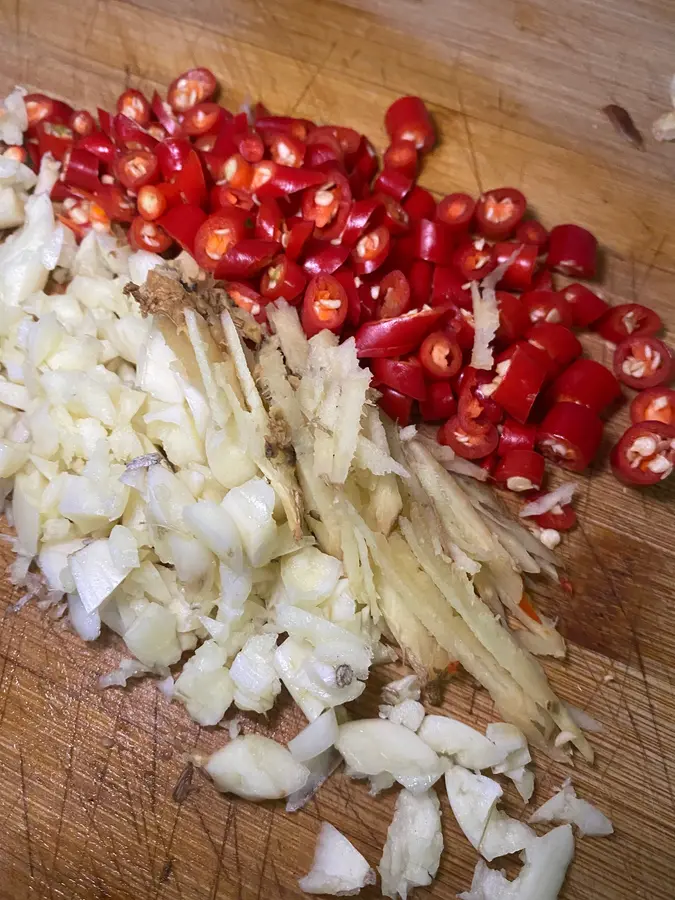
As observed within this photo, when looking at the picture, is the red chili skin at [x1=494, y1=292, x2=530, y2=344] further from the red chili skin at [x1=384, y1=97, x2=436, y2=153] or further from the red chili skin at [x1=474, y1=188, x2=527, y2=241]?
the red chili skin at [x1=384, y1=97, x2=436, y2=153]

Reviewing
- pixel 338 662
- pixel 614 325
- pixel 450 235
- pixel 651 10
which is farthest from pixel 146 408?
pixel 651 10

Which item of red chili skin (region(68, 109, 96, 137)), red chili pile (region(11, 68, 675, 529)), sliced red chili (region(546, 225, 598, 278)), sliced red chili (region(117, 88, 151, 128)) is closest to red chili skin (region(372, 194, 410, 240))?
red chili pile (region(11, 68, 675, 529))

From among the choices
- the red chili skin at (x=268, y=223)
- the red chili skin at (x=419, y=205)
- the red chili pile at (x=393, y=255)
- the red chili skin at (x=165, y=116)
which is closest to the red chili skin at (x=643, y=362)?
the red chili pile at (x=393, y=255)

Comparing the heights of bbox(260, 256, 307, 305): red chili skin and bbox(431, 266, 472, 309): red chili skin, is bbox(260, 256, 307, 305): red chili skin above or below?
below

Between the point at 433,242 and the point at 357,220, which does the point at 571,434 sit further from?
the point at 357,220

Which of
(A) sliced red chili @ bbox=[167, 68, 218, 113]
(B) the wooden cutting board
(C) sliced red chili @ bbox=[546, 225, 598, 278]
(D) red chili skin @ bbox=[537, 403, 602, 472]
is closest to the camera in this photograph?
(B) the wooden cutting board

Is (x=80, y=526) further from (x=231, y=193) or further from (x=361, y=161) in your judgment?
(x=361, y=161)

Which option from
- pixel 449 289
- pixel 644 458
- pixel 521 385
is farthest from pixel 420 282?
pixel 644 458
